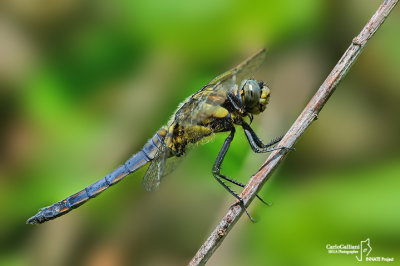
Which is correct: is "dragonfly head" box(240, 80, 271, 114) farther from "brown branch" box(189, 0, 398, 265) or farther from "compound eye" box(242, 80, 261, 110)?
"brown branch" box(189, 0, 398, 265)

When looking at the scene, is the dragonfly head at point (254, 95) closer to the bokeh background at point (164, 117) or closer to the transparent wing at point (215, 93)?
the transparent wing at point (215, 93)

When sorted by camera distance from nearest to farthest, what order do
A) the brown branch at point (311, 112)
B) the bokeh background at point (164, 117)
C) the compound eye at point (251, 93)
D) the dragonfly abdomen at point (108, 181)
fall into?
the brown branch at point (311, 112) < the compound eye at point (251, 93) < the dragonfly abdomen at point (108, 181) < the bokeh background at point (164, 117)

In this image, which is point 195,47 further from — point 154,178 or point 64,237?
point 64,237

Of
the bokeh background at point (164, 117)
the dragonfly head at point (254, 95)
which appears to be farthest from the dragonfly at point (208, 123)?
the bokeh background at point (164, 117)

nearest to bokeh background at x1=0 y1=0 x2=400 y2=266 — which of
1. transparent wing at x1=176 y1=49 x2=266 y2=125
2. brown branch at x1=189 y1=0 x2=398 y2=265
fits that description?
transparent wing at x1=176 y1=49 x2=266 y2=125

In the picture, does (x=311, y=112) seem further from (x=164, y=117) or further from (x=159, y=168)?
(x=164, y=117)
